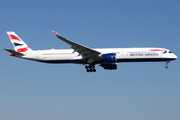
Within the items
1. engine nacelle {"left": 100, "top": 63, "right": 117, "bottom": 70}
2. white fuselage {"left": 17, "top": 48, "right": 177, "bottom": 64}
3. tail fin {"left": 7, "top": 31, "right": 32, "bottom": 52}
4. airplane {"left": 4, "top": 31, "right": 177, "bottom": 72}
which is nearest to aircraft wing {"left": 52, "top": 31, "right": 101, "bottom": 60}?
airplane {"left": 4, "top": 31, "right": 177, "bottom": 72}

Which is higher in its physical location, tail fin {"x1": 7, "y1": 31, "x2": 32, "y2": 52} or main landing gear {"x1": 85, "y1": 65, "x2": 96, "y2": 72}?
tail fin {"x1": 7, "y1": 31, "x2": 32, "y2": 52}

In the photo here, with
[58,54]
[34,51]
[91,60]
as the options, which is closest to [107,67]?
[91,60]

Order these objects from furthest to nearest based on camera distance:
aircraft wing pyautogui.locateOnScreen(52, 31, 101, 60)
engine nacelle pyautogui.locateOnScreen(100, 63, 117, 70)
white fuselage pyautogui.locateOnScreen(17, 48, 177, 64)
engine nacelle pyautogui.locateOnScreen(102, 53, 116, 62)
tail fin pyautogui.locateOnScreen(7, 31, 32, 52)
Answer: tail fin pyautogui.locateOnScreen(7, 31, 32, 52), engine nacelle pyautogui.locateOnScreen(100, 63, 117, 70), white fuselage pyautogui.locateOnScreen(17, 48, 177, 64), engine nacelle pyautogui.locateOnScreen(102, 53, 116, 62), aircraft wing pyautogui.locateOnScreen(52, 31, 101, 60)

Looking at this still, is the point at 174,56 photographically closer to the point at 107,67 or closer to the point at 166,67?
the point at 166,67

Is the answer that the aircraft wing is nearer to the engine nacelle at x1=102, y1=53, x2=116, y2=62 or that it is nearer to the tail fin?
the engine nacelle at x1=102, y1=53, x2=116, y2=62

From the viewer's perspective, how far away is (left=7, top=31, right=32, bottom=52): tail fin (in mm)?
48938

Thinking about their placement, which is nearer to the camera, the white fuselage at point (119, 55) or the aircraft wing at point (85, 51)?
the aircraft wing at point (85, 51)

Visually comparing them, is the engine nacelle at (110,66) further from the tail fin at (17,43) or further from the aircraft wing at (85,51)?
the tail fin at (17,43)

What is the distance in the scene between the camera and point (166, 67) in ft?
147

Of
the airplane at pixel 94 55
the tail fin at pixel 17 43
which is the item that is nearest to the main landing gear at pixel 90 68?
the airplane at pixel 94 55

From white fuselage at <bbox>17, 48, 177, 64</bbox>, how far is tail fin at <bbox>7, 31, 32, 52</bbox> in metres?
3.02

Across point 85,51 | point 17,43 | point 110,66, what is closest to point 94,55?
point 85,51

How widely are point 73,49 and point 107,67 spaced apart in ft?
25.9

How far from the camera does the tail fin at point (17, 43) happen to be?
48938 millimetres
